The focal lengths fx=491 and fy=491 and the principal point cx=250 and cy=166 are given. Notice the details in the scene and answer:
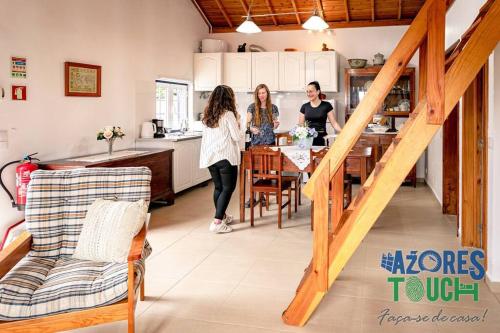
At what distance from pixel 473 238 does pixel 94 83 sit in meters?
4.49

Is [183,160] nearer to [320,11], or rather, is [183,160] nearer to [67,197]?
[320,11]

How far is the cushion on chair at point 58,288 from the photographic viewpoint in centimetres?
241

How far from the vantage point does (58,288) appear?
8.25 feet

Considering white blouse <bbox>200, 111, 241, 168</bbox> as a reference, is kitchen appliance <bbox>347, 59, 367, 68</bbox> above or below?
above

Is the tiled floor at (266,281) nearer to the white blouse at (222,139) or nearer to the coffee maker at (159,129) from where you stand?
the white blouse at (222,139)

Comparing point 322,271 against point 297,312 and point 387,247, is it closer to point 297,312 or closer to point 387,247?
point 297,312

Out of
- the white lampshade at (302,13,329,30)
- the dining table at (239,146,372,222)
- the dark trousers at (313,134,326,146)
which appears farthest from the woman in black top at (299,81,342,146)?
the dining table at (239,146,372,222)

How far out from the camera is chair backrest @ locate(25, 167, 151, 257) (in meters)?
3.05

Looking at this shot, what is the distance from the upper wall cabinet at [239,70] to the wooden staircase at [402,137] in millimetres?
6132

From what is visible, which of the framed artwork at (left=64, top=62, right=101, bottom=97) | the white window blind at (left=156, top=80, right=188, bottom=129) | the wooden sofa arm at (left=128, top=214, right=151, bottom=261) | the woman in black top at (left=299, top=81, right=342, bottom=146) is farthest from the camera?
the white window blind at (left=156, top=80, right=188, bottom=129)

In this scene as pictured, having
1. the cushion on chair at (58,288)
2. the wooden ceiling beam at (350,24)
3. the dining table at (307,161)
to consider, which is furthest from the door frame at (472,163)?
the wooden ceiling beam at (350,24)

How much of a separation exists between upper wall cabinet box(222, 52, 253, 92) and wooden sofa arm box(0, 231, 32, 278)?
20.7 ft

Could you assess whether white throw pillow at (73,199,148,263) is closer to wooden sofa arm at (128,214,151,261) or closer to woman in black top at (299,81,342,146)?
wooden sofa arm at (128,214,151,261)

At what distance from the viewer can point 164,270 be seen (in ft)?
13.3
